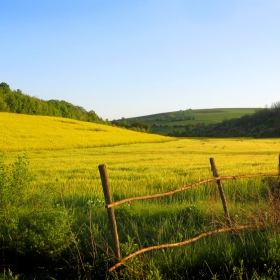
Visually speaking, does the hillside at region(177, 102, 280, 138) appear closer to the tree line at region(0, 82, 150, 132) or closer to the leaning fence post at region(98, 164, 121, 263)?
the tree line at region(0, 82, 150, 132)

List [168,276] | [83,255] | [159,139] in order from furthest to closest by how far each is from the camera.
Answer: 1. [159,139]
2. [83,255]
3. [168,276]

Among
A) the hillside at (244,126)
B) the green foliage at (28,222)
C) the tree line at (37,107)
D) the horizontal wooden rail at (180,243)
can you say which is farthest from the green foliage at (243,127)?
the green foliage at (28,222)

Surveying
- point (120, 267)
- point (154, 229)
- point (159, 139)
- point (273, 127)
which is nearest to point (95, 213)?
point (154, 229)

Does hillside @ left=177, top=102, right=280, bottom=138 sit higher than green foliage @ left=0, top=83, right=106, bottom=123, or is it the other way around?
green foliage @ left=0, top=83, right=106, bottom=123

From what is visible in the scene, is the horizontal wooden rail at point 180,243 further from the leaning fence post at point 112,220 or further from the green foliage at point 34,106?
the green foliage at point 34,106

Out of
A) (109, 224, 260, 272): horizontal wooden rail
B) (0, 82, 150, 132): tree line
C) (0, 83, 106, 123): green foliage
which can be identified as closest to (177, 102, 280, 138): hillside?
(0, 82, 150, 132): tree line

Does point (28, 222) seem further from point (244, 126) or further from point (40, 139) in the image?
point (244, 126)

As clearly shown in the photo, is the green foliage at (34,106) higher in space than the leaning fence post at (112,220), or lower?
higher

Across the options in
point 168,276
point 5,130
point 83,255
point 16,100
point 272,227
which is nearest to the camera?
point 168,276

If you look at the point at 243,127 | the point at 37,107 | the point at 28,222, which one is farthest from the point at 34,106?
the point at 28,222

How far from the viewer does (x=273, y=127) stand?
85625 millimetres

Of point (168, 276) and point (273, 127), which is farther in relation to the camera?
point (273, 127)

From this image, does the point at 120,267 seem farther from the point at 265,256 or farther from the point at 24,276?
the point at 265,256

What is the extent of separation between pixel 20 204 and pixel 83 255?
156 centimetres
